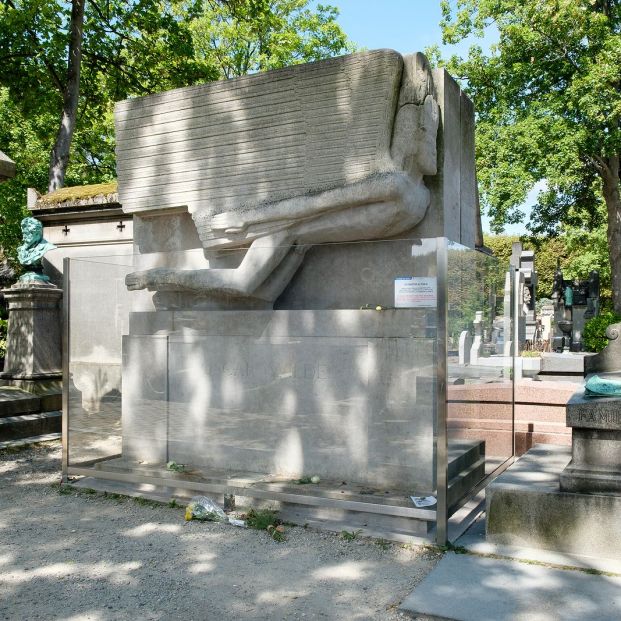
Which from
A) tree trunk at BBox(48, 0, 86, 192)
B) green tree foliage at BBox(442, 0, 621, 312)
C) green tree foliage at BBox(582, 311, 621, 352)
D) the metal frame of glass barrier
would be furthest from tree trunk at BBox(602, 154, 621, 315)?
the metal frame of glass barrier

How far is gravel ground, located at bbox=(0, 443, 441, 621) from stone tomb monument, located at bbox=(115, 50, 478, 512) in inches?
28.2

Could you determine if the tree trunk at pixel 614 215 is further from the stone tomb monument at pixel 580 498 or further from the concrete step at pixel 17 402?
the stone tomb monument at pixel 580 498

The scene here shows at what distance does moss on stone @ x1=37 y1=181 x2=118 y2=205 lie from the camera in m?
9.84

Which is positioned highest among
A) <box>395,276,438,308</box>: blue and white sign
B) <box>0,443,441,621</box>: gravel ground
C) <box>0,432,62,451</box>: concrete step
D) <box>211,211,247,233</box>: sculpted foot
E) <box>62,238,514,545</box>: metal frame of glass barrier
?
<box>211,211,247,233</box>: sculpted foot

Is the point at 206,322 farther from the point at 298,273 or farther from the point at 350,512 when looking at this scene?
the point at 350,512

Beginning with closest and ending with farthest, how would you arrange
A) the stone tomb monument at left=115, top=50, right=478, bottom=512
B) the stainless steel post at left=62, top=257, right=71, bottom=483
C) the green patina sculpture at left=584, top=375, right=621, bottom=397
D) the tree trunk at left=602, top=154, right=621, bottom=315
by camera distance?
the green patina sculpture at left=584, top=375, right=621, bottom=397, the stone tomb monument at left=115, top=50, right=478, bottom=512, the stainless steel post at left=62, top=257, right=71, bottom=483, the tree trunk at left=602, top=154, right=621, bottom=315

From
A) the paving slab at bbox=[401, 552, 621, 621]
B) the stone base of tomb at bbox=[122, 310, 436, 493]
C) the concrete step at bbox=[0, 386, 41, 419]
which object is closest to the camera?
the paving slab at bbox=[401, 552, 621, 621]

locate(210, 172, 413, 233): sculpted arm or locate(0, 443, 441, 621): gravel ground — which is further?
locate(210, 172, 413, 233): sculpted arm

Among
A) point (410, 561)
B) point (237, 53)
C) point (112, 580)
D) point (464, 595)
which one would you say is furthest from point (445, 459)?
point (237, 53)

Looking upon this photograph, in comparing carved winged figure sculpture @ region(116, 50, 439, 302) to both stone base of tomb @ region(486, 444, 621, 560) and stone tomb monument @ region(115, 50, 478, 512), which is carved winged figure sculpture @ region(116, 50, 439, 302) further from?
stone base of tomb @ region(486, 444, 621, 560)

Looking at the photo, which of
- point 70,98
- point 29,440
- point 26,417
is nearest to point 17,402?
point 26,417

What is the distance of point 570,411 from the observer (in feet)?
13.0

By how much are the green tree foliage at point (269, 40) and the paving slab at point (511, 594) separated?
71.4 ft

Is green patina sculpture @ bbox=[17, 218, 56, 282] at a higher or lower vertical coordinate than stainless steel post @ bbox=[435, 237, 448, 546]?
higher
